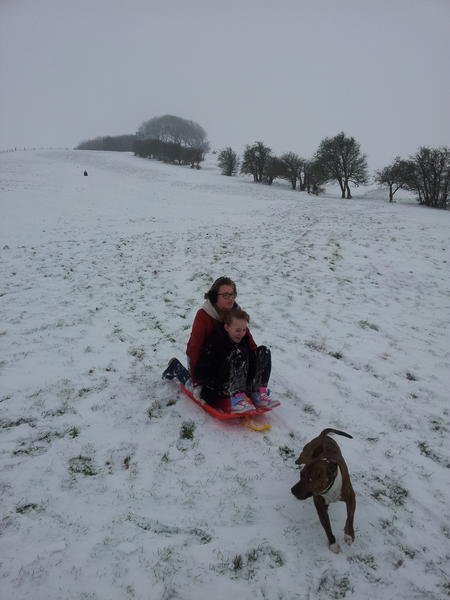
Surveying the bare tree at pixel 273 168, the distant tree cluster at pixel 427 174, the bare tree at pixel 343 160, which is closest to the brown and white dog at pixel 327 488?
the distant tree cluster at pixel 427 174

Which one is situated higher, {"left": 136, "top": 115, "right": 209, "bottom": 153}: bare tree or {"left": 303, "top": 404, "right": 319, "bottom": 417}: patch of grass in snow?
{"left": 136, "top": 115, "right": 209, "bottom": 153}: bare tree

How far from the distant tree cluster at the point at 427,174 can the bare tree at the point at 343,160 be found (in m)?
3.57

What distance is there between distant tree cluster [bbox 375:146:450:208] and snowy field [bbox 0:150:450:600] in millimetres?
31627

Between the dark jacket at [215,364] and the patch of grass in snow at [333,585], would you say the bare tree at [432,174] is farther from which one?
the patch of grass in snow at [333,585]

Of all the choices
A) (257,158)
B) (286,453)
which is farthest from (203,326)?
(257,158)

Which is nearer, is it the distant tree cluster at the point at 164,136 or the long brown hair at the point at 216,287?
the long brown hair at the point at 216,287

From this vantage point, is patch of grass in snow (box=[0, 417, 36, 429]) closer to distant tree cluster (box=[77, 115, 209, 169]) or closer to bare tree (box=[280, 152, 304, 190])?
bare tree (box=[280, 152, 304, 190])

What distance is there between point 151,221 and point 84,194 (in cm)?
1047

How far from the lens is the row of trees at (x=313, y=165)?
131ft

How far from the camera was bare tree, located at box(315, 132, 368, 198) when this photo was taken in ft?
131

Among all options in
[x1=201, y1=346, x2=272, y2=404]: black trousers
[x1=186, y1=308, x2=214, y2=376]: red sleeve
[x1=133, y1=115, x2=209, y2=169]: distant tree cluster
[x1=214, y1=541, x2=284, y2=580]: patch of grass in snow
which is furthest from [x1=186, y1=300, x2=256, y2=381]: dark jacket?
[x1=133, y1=115, x2=209, y2=169]: distant tree cluster

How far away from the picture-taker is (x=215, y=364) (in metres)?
4.58

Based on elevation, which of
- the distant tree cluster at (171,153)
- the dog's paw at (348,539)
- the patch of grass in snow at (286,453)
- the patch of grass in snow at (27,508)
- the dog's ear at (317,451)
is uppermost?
the distant tree cluster at (171,153)

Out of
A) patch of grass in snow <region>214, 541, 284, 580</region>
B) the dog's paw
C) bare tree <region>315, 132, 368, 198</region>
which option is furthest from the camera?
bare tree <region>315, 132, 368, 198</region>
